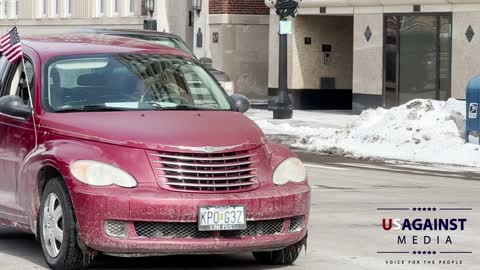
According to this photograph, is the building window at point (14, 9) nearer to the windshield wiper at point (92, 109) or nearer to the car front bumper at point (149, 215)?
the windshield wiper at point (92, 109)

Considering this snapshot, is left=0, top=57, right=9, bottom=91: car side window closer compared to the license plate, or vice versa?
the license plate

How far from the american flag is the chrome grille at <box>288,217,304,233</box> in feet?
9.06

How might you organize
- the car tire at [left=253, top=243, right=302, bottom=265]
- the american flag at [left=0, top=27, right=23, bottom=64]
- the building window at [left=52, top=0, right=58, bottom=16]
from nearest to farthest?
the car tire at [left=253, top=243, right=302, bottom=265], the american flag at [left=0, top=27, right=23, bottom=64], the building window at [left=52, top=0, right=58, bottom=16]

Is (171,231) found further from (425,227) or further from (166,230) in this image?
(425,227)

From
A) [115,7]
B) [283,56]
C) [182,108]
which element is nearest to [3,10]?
[115,7]

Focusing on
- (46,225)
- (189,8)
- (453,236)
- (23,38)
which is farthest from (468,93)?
(189,8)

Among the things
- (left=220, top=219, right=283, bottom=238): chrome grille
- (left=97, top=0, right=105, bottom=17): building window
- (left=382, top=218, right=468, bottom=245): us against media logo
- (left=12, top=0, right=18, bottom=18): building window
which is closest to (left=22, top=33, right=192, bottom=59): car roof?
(left=220, top=219, right=283, bottom=238): chrome grille

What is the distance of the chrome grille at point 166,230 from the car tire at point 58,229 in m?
0.49

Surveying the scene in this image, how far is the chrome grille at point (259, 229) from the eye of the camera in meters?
9.20

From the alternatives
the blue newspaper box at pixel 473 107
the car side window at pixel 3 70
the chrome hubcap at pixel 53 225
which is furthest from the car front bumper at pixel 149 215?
the blue newspaper box at pixel 473 107

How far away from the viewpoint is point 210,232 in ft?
29.9

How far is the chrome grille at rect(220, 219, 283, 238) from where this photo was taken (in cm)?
920

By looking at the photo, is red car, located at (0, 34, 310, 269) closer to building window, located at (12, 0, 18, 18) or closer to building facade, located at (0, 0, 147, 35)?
building facade, located at (0, 0, 147, 35)

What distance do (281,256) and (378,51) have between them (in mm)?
22936
